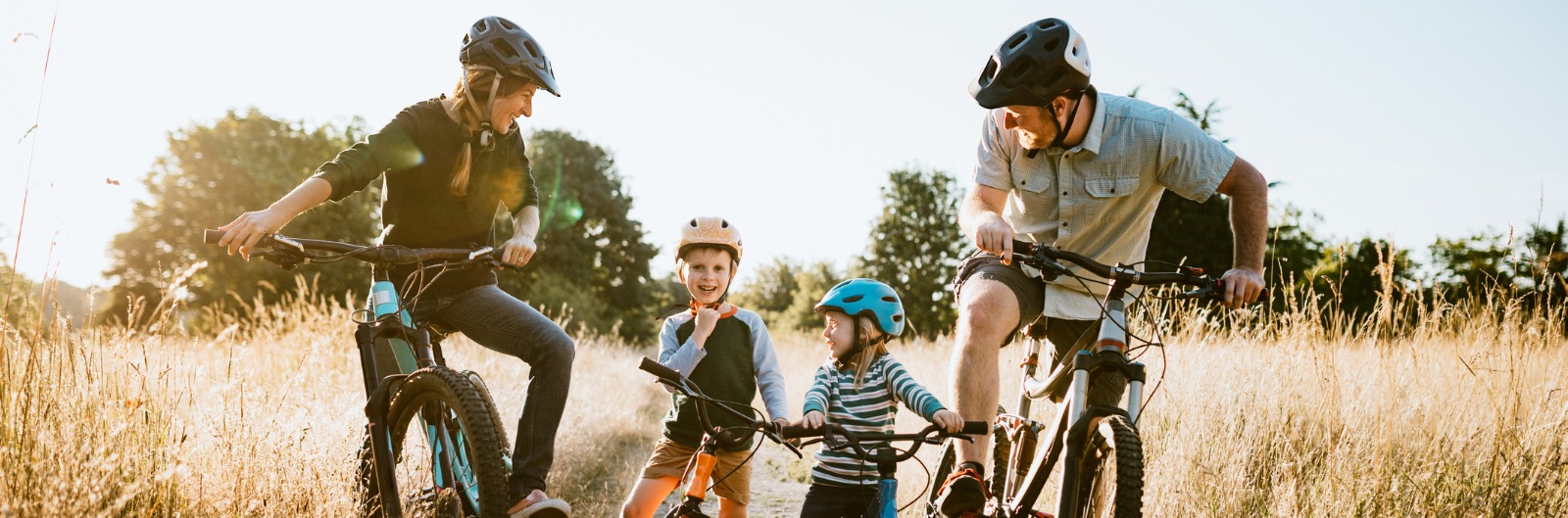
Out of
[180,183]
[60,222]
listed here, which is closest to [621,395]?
[60,222]

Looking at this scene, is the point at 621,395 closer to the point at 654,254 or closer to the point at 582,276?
the point at 582,276

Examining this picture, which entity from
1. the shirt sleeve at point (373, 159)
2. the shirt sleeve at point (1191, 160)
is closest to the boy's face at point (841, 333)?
the shirt sleeve at point (1191, 160)

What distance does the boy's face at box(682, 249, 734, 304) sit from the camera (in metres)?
3.70

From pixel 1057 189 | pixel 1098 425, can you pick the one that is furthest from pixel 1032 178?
pixel 1098 425

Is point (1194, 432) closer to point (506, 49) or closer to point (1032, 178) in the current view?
point (1032, 178)

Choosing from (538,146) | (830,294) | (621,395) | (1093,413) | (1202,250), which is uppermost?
(538,146)

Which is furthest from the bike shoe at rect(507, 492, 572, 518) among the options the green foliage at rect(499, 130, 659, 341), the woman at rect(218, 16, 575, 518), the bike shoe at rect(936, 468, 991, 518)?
the green foliage at rect(499, 130, 659, 341)

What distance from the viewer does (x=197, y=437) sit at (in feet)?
12.1

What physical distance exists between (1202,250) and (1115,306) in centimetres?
1912

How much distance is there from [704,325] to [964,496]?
1158mm

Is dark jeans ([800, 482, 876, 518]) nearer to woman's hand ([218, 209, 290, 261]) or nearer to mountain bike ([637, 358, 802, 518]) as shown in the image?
mountain bike ([637, 358, 802, 518])

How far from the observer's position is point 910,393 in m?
3.21

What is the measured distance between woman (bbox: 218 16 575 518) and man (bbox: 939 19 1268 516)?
1.56 metres

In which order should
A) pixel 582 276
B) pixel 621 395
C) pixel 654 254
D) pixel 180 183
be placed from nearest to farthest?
pixel 621 395 < pixel 180 183 < pixel 582 276 < pixel 654 254
